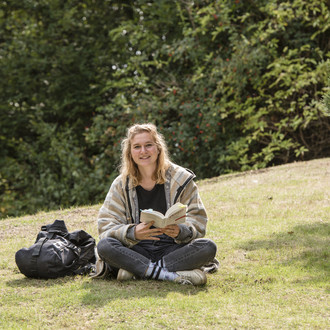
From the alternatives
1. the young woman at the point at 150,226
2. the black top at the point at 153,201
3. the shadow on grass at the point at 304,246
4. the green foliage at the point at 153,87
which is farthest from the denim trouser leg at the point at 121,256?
the green foliage at the point at 153,87

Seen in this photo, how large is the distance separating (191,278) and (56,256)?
1.14 metres

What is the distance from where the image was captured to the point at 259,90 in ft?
36.1

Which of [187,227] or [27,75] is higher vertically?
[27,75]

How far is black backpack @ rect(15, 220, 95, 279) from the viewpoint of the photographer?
4.48 metres

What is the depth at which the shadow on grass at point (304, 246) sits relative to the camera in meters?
4.64

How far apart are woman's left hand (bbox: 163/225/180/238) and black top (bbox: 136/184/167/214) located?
34 centimetres

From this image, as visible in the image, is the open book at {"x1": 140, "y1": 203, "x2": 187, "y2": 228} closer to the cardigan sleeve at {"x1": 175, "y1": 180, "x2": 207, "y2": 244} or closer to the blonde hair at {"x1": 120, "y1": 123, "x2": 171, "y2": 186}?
the cardigan sleeve at {"x1": 175, "y1": 180, "x2": 207, "y2": 244}

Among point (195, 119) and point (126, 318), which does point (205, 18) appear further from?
point (126, 318)

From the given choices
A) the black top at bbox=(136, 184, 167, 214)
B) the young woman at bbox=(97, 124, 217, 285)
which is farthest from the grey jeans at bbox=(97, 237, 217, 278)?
the black top at bbox=(136, 184, 167, 214)

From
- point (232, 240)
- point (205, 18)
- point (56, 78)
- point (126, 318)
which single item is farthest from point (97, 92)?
point (126, 318)

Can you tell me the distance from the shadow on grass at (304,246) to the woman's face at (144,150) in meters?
1.50

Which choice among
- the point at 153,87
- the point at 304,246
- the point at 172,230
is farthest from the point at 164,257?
the point at 153,87

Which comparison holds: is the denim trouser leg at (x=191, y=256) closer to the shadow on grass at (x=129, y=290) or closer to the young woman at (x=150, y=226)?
the young woman at (x=150, y=226)

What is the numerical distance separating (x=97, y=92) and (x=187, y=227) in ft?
31.0
